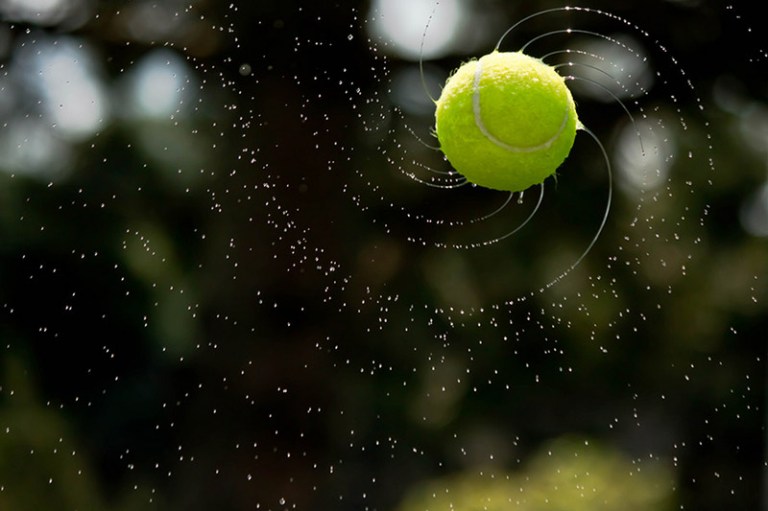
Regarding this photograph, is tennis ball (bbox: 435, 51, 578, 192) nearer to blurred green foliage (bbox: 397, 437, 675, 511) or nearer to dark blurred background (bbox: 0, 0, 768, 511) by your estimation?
dark blurred background (bbox: 0, 0, 768, 511)

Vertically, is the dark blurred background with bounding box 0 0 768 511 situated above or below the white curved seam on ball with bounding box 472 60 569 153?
below

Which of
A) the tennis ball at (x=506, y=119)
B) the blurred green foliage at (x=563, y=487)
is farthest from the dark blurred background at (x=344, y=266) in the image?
the tennis ball at (x=506, y=119)

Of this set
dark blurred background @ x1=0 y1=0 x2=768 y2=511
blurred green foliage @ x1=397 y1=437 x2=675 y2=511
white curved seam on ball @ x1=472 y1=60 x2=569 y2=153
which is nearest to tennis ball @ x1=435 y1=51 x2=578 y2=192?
white curved seam on ball @ x1=472 y1=60 x2=569 y2=153

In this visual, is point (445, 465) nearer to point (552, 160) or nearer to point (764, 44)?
point (764, 44)

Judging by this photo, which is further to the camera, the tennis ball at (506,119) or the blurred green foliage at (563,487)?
the blurred green foliage at (563,487)

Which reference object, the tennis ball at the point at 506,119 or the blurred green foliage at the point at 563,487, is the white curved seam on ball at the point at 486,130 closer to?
the tennis ball at the point at 506,119

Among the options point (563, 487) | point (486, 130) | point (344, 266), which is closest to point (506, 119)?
point (486, 130)
